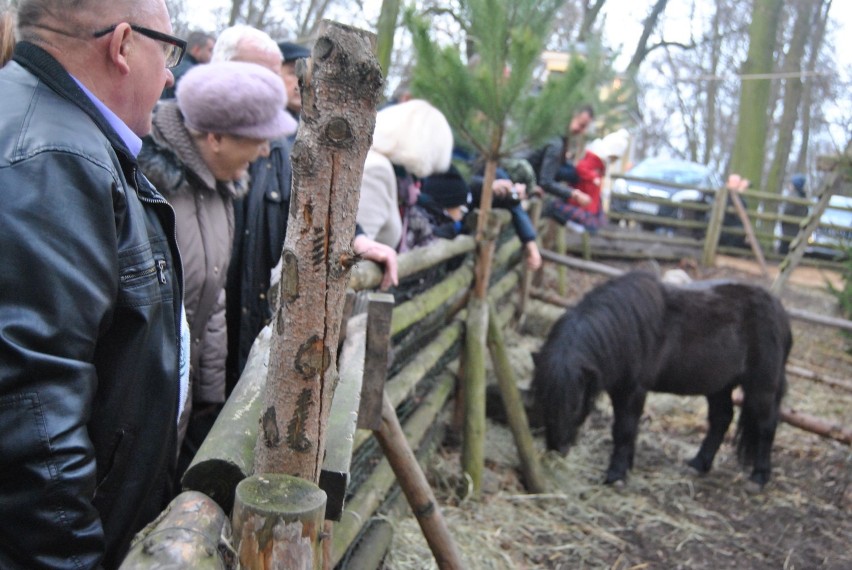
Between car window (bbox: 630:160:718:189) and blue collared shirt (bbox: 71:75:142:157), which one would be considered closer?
blue collared shirt (bbox: 71:75:142:157)

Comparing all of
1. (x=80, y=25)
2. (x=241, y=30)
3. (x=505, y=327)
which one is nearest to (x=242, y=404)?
(x=80, y=25)

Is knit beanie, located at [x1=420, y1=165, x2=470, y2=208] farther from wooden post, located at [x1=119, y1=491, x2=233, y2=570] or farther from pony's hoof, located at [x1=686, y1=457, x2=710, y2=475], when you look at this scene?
wooden post, located at [x1=119, y1=491, x2=233, y2=570]

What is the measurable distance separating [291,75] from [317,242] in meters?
2.53

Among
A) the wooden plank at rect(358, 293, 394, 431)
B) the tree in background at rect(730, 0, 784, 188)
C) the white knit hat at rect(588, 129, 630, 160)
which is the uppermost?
the tree in background at rect(730, 0, 784, 188)

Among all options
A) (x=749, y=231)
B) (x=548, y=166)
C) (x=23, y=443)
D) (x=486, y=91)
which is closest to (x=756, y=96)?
(x=749, y=231)

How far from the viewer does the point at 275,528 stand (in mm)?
1227

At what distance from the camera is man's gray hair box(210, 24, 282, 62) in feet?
10.3

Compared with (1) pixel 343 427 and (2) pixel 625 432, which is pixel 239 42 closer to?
(1) pixel 343 427

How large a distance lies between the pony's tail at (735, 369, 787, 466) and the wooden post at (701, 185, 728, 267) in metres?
8.59

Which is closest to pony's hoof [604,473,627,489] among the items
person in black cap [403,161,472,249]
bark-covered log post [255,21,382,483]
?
person in black cap [403,161,472,249]

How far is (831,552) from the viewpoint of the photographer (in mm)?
4371

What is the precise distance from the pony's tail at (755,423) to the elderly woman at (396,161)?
3041 mm

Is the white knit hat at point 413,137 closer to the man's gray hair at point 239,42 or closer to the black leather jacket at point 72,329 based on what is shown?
the man's gray hair at point 239,42

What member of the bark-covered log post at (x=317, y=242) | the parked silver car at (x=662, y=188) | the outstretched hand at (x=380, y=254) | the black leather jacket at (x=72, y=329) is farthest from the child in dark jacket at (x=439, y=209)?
the parked silver car at (x=662, y=188)
